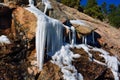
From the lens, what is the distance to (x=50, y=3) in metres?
26.2

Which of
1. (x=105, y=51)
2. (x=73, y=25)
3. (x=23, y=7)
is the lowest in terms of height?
(x=105, y=51)

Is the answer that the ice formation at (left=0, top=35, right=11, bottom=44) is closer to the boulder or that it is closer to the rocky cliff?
the rocky cliff

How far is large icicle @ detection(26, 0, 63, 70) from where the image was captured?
21750 mm

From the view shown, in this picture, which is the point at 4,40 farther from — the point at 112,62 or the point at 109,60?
the point at 112,62

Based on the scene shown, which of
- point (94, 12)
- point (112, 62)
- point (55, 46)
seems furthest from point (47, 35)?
point (94, 12)

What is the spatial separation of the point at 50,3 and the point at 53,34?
3.88 meters

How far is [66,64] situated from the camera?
22.2m

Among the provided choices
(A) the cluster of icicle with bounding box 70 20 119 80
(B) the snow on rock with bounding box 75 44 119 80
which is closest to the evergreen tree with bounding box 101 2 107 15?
(A) the cluster of icicle with bounding box 70 20 119 80

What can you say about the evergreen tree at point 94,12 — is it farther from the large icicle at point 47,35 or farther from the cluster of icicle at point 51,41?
the large icicle at point 47,35

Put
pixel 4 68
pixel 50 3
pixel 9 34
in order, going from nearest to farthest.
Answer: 1. pixel 4 68
2. pixel 9 34
3. pixel 50 3

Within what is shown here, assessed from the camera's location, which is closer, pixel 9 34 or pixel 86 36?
pixel 9 34

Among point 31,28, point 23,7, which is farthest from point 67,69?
point 23,7

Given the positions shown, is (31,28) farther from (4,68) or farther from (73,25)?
(73,25)

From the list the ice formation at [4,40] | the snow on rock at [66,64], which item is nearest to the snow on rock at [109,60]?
the snow on rock at [66,64]
